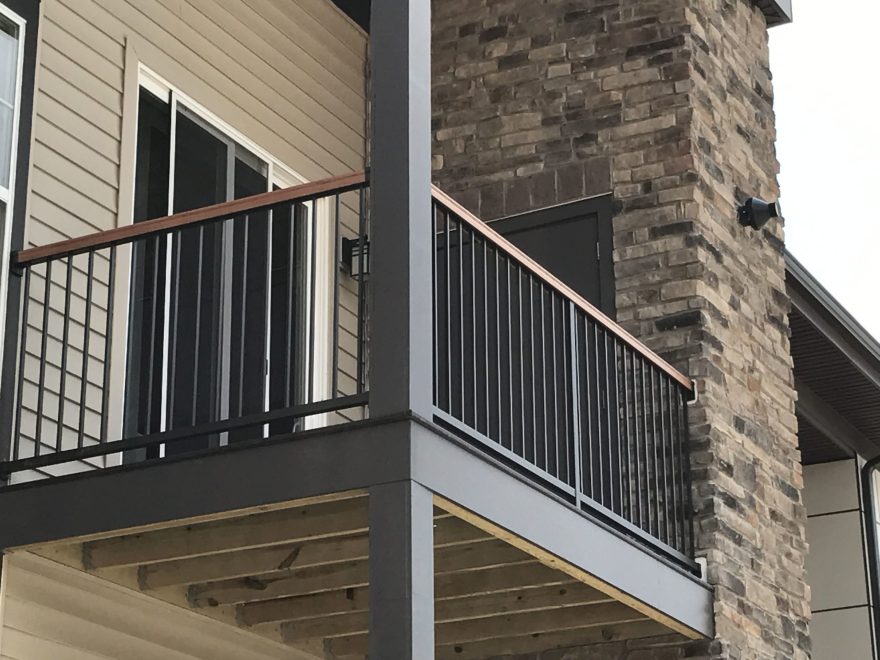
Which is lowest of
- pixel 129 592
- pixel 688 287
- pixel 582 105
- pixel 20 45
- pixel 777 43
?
pixel 129 592

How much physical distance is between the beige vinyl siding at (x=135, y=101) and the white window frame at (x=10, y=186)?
0.17 metres

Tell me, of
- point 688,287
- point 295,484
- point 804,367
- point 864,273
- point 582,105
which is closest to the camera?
point 295,484

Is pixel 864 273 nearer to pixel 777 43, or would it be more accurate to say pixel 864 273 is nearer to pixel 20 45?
pixel 777 43

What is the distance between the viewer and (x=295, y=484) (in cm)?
616

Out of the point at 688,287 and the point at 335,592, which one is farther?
the point at 688,287

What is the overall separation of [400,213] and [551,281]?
1.41 m

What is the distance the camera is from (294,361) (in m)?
9.47

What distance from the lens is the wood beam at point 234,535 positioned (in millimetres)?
6613

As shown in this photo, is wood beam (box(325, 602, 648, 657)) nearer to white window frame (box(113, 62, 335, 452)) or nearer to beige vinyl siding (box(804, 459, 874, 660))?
white window frame (box(113, 62, 335, 452))

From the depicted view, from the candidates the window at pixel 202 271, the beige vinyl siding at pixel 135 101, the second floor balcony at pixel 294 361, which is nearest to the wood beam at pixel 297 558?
the second floor balcony at pixel 294 361

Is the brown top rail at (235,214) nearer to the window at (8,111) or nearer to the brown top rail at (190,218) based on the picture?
the brown top rail at (190,218)

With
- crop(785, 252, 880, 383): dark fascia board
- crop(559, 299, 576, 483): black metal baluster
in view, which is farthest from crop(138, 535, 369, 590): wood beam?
crop(785, 252, 880, 383): dark fascia board

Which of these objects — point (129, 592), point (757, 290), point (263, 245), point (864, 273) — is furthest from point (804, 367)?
point (864, 273)

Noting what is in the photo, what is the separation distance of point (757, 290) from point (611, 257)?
1.03 m
